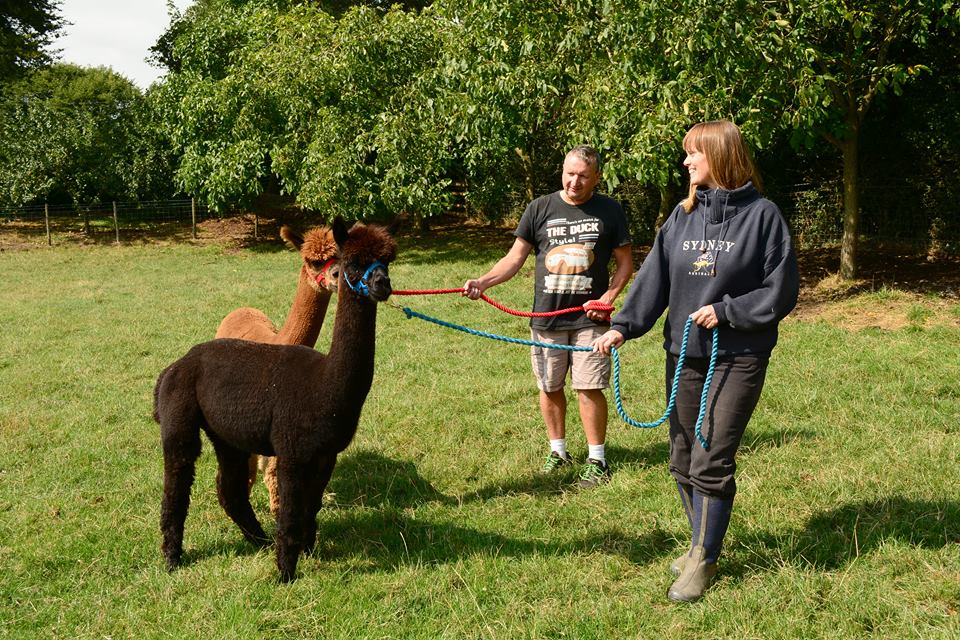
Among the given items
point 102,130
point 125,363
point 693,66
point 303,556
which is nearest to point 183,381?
point 303,556

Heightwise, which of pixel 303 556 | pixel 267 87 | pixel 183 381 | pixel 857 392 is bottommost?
pixel 303 556

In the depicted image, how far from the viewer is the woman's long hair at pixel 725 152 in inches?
128

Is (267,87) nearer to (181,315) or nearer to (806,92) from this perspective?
(181,315)

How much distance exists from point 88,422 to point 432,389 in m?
3.03

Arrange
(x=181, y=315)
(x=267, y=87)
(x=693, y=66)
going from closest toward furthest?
(x=693, y=66) < (x=181, y=315) < (x=267, y=87)

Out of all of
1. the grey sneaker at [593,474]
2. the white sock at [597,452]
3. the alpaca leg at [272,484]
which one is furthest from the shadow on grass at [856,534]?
the alpaca leg at [272,484]

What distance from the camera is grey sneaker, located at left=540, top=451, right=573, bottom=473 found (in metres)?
5.07

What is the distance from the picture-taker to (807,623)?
124 inches

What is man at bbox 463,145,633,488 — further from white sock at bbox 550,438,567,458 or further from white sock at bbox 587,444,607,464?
white sock at bbox 550,438,567,458

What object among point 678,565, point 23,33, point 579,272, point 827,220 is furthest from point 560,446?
point 23,33

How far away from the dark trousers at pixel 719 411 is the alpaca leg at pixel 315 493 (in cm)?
179

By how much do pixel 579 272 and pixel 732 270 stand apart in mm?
1675

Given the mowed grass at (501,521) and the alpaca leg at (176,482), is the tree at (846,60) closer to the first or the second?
the mowed grass at (501,521)

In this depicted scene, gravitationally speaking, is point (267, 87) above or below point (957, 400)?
above
